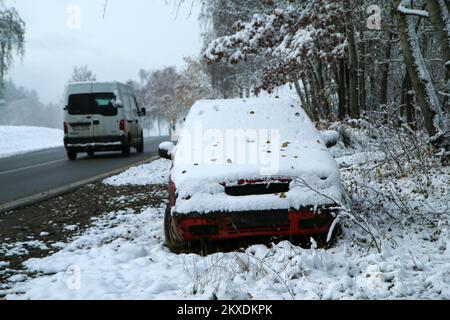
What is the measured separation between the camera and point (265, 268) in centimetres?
368

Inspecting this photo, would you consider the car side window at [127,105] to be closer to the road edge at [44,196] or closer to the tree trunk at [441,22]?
the road edge at [44,196]

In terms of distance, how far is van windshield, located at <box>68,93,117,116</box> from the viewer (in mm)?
15359

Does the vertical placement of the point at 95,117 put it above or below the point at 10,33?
below

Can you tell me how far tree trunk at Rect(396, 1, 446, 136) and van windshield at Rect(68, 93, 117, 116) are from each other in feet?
35.7

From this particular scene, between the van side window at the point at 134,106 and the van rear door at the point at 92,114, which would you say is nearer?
the van rear door at the point at 92,114

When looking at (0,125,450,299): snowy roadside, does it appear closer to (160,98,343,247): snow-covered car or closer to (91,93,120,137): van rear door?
(160,98,343,247): snow-covered car

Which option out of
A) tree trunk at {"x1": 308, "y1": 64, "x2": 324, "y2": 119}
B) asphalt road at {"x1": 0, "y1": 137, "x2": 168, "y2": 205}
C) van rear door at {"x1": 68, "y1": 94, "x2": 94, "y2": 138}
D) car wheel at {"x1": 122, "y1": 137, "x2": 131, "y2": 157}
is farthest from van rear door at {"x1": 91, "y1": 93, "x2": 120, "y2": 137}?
tree trunk at {"x1": 308, "y1": 64, "x2": 324, "y2": 119}

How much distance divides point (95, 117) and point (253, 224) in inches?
486

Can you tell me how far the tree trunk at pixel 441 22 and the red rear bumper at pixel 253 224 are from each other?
3.40 metres

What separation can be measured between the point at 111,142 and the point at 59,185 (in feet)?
20.1

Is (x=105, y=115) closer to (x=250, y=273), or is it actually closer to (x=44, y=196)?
(x=44, y=196)

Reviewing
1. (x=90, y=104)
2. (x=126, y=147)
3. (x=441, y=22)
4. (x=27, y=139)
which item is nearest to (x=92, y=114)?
(x=90, y=104)

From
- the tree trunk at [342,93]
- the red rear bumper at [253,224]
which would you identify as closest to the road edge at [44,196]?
the red rear bumper at [253,224]

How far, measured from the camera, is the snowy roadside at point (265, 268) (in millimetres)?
3152
